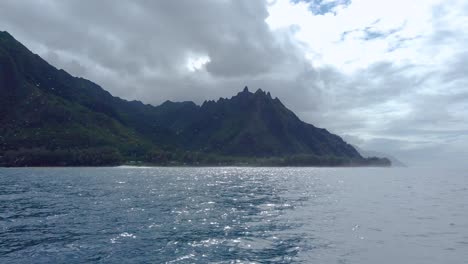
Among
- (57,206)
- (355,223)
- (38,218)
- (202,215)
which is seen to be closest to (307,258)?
(355,223)

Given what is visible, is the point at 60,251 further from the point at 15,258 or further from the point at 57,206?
the point at 57,206

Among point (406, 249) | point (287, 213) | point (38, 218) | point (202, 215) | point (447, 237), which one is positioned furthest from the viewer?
point (287, 213)

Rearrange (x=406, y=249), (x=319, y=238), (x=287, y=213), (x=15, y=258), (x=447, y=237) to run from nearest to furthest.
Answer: (x=15, y=258), (x=406, y=249), (x=319, y=238), (x=447, y=237), (x=287, y=213)

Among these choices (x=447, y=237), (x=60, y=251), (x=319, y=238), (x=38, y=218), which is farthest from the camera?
(x=38, y=218)

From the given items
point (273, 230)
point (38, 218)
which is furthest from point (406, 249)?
point (38, 218)

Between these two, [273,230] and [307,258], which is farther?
[273,230]

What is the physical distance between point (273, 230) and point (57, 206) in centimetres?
4076

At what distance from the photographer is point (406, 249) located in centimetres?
3762

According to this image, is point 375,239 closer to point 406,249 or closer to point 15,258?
point 406,249

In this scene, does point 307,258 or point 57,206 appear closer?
point 307,258

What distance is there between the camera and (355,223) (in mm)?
52031

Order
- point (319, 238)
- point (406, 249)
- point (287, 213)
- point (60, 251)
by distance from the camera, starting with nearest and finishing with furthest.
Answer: point (60, 251) < point (406, 249) < point (319, 238) < point (287, 213)

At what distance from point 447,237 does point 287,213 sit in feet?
78.8

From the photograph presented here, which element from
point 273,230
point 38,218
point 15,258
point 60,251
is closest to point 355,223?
point 273,230
